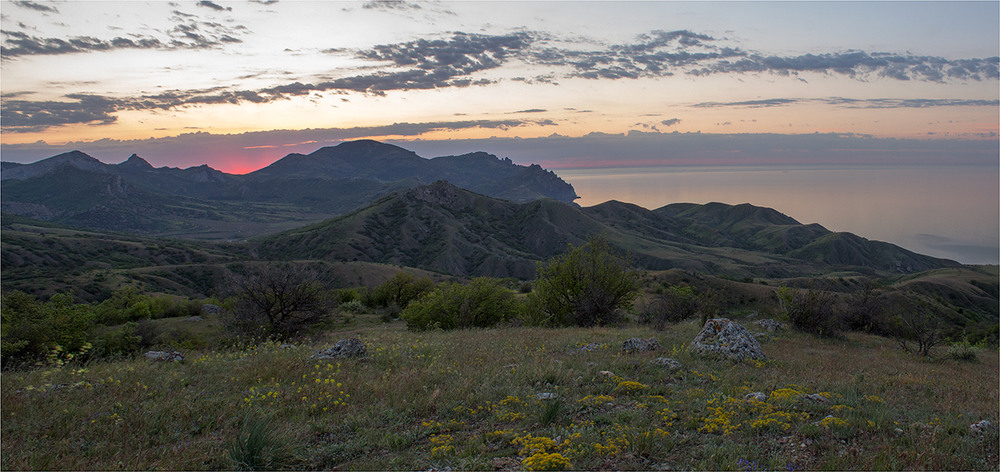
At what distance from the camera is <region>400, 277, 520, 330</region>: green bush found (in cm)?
2086

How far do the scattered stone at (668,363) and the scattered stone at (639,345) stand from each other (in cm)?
135

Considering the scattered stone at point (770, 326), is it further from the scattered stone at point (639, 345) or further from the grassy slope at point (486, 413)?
the scattered stone at point (639, 345)

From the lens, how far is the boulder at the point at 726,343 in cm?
1009

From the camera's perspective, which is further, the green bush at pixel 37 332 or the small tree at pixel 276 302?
the small tree at pixel 276 302

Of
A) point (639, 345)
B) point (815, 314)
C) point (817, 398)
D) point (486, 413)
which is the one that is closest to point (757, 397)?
point (817, 398)

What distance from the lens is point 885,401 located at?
6.82 meters

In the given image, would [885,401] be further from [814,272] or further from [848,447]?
[814,272]

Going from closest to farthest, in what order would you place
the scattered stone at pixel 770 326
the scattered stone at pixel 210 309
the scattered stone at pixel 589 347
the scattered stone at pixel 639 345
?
1. the scattered stone at pixel 639 345
2. the scattered stone at pixel 589 347
3. the scattered stone at pixel 770 326
4. the scattered stone at pixel 210 309


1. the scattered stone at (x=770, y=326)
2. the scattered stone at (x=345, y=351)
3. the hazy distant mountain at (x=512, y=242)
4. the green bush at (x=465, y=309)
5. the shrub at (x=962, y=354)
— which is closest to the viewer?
the scattered stone at (x=345, y=351)

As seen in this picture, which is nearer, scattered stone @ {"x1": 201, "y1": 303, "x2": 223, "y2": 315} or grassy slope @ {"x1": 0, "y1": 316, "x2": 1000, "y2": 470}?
grassy slope @ {"x1": 0, "y1": 316, "x2": 1000, "y2": 470}

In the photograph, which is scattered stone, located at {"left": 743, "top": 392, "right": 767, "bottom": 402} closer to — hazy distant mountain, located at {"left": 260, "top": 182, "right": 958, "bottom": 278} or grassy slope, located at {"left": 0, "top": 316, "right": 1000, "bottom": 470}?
grassy slope, located at {"left": 0, "top": 316, "right": 1000, "bottom": 470}

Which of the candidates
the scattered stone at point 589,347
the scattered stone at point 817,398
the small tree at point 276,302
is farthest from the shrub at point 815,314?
the small tree at point 276,302

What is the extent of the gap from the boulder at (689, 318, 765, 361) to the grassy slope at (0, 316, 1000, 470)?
542 millimetres

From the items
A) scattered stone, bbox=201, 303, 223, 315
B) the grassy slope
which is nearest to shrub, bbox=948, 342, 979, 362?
the grassy slope
